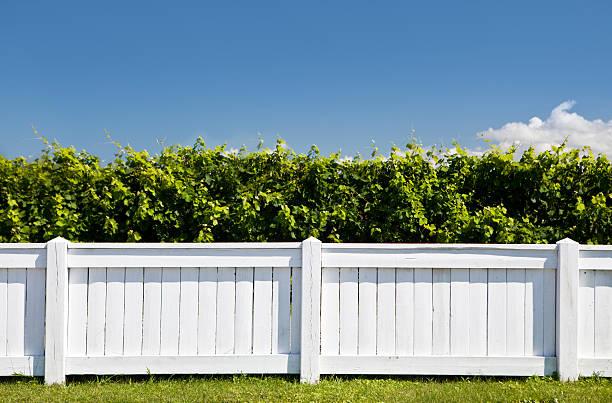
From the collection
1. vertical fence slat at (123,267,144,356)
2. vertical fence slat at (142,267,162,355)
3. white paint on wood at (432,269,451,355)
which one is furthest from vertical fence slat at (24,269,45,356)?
white paint on wood at (432,269,451,355)

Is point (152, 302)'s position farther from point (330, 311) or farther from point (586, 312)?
point (586, 312)

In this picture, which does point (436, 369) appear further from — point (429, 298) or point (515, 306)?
point (515, 306)

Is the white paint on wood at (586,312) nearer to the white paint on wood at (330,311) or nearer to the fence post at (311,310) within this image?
the white paint on wood at (330,311)

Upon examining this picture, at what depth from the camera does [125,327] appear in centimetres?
395

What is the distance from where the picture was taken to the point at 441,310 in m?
3.97

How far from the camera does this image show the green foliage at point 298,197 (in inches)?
187

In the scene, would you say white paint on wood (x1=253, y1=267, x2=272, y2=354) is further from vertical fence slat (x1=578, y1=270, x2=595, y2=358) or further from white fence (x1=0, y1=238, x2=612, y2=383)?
vertical fence slat (x1=578, y1=270, x2=595, y2=358)

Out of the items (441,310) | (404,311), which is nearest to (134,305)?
(404,311)

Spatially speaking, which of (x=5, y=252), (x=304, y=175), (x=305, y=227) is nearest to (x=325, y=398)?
(x=305, y=227)

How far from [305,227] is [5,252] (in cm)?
293

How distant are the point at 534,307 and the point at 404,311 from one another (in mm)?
1257

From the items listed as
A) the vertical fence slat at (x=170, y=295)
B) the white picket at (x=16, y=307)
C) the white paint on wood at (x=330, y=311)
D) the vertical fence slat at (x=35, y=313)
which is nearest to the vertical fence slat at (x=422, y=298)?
the white paint on wood at (x=330, y=311)

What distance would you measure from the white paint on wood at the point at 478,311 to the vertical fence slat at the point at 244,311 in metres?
2.07

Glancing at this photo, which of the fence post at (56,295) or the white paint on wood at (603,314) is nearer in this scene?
the fence post at (56,295)
